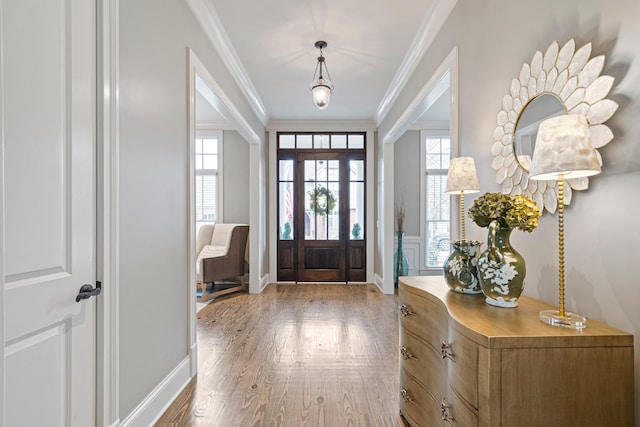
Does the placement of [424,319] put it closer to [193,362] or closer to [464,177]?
[464,177]

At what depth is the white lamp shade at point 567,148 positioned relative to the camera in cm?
104

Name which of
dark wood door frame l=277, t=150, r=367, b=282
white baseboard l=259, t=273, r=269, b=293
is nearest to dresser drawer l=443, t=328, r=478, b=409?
white baseboard l=259, t=273, r=269, b=293

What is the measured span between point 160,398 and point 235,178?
438 centimetres

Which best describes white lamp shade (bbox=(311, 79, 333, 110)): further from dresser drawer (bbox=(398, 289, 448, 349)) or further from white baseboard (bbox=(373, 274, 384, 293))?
white baseboard (bbox=(373, 274, 384, 293))

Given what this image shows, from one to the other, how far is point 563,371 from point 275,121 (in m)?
5.47

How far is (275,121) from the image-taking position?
19.3 feet

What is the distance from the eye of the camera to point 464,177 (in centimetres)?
191

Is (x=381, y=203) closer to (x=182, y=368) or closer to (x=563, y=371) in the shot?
(x=182, y=368)

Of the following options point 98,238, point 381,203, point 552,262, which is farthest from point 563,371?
point 381,203

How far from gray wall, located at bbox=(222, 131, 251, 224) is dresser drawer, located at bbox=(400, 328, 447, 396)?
4569 mm

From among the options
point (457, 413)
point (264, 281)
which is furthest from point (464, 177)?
point (264, 281)

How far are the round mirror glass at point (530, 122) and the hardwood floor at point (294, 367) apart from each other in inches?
63.3

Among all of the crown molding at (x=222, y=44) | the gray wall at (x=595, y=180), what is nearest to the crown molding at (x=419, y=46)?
the gray wall at (x=595, y=180)

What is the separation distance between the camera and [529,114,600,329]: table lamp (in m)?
1.04
